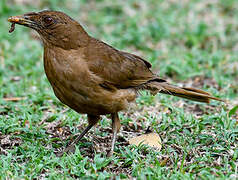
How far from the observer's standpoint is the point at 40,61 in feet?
26.4

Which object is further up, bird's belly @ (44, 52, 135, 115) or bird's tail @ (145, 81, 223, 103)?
bird's tail @ (145, 81, 223, 103)

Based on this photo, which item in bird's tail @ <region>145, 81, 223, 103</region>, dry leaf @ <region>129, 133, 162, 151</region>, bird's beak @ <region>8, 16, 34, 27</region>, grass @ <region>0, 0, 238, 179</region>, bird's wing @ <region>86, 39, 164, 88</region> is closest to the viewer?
grass @ <region>0, 0, 238, 179</region>

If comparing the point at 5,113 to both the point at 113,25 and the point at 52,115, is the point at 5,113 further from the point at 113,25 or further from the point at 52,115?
the point at 113,25

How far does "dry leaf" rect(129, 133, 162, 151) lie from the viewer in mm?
5305

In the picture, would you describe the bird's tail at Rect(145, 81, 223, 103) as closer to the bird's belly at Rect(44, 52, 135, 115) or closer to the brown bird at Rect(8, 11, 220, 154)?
the brown bird at Rect(8, 11, 220, 154)

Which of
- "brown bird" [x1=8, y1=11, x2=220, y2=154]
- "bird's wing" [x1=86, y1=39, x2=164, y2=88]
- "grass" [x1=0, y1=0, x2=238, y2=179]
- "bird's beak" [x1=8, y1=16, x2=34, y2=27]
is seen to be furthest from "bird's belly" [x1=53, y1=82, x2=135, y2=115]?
"bird's beak" [x1=8, y1=16, x2=34, y2=27]

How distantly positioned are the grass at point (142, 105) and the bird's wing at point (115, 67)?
36 centimetres

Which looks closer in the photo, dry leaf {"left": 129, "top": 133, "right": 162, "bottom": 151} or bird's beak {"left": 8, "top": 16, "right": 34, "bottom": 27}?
bird's beak {"left": 8, "top": 16, "right": 34, "bottom": 27}

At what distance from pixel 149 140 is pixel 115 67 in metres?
0.95

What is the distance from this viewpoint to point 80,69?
4.86 metres

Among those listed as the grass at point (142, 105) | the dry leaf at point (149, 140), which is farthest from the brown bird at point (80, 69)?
the grass at point (142, 105)

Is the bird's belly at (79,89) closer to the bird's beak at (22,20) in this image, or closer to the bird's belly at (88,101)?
the bird's belly at (88,101)

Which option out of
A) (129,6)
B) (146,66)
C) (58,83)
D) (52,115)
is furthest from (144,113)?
(129,6)

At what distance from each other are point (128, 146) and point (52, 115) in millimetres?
1319
